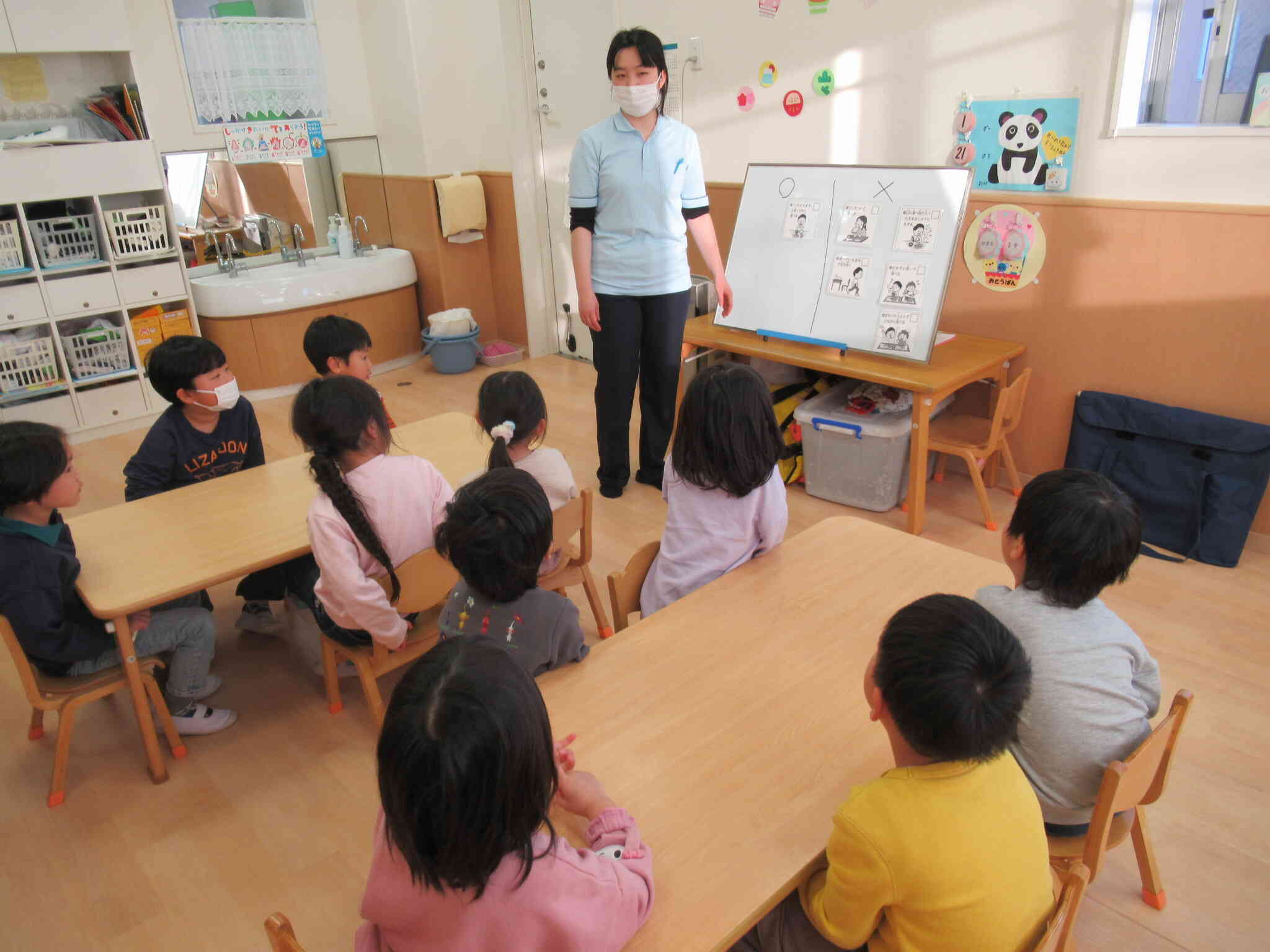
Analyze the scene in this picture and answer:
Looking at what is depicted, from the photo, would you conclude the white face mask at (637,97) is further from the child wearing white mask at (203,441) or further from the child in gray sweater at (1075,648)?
the child in gray sweater at (1075,648)

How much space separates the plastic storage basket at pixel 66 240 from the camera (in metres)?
4.08

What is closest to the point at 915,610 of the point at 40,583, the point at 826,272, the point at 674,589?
the point at 674,589

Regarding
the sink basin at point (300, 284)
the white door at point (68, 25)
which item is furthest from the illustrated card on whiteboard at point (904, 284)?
the white door at point (68, 25)

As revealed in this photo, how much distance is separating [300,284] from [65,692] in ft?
10.4

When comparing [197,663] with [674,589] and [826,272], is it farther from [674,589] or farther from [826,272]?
[826,272]

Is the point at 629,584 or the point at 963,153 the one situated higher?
the point at 963,153

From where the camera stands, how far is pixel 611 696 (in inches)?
54.3

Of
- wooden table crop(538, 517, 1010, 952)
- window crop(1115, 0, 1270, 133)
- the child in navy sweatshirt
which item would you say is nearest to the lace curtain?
the child in navy sweatshirt

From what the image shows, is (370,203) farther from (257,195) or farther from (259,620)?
(259,620)

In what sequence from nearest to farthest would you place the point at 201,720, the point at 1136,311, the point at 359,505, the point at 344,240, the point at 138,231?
1. the point at 359,505
2. the point at 201,720
3. the point at 1136,311
4. the point at 138,231
5. the point at 344,240

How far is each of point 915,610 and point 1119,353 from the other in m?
2.42

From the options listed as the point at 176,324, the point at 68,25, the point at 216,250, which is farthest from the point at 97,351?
the point at 68,25

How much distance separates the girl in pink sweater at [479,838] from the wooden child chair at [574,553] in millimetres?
1030

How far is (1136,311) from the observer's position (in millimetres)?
2906
